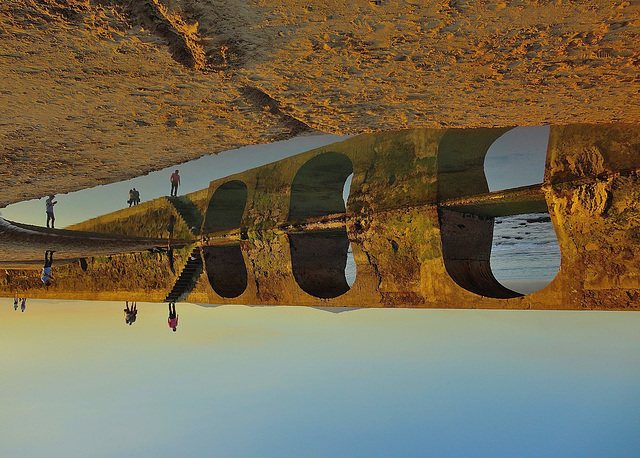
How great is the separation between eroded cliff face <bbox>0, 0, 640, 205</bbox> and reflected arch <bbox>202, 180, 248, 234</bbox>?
504 centimetres

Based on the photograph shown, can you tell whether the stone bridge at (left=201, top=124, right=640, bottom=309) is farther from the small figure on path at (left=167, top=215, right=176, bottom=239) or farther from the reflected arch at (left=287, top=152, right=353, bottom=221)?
the small figure on path at (left=167, top=215, right=176, bottom=239)

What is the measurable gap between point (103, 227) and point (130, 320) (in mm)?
1993

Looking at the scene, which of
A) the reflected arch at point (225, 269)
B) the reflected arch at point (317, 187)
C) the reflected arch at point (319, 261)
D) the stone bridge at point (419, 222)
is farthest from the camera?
the reflected arch at point (225, 269)

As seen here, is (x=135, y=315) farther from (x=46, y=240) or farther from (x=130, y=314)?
(x=46, y=240)

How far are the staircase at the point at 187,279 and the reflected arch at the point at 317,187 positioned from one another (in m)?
1.98

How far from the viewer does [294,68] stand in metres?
2.09

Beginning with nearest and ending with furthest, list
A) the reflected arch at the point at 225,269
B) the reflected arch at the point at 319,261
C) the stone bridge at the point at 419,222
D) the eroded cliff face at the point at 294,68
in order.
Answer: the eroded cliff face at the point at 294,68
the stone bridge at the point at 419,222
the reflected arch at the point at 319,261
the reflected arch at the point at 225,269

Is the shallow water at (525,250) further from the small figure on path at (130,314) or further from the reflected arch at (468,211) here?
the small figure on path at (130,314)

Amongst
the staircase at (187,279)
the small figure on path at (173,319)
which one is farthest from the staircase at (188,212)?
the small figure on path at (173,319)

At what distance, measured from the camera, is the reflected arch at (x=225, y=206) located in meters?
8.16

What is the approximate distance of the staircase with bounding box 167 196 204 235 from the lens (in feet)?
26.9

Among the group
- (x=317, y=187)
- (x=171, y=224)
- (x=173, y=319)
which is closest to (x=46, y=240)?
(x=317, y=187)

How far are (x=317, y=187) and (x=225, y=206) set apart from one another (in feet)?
6.69

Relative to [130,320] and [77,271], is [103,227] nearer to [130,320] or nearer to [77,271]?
[77,271]
